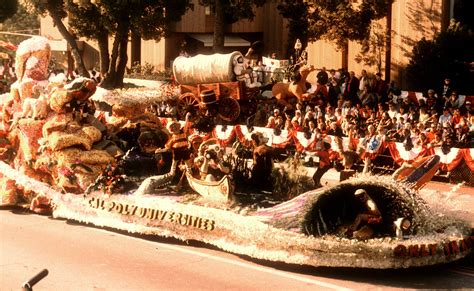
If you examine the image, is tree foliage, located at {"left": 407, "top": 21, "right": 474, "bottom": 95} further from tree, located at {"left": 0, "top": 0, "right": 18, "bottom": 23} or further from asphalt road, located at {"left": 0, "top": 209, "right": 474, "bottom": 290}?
tree, located at {"left": 0, "top": 0, "right": 18, "bottom": 23}

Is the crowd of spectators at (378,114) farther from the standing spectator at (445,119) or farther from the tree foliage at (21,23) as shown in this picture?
the tree foliage at (21,23)

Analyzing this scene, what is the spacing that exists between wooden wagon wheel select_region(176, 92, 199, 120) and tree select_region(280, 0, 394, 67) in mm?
6121

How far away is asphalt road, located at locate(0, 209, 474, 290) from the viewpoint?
37.5 feet

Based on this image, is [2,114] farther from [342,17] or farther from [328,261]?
[342,17]

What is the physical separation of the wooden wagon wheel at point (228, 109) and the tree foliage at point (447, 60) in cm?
642

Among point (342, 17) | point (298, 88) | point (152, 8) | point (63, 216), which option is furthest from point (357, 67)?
point (63, 216)

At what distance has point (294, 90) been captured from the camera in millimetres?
26516

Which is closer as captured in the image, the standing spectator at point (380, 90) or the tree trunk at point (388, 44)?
the standing spectator at point (380, 90)

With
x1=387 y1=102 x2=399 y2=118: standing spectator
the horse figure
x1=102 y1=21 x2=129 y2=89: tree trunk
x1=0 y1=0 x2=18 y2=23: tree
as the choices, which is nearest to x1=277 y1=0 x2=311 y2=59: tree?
x1=102 y1=21 x2=129 y2=89: tree trunk

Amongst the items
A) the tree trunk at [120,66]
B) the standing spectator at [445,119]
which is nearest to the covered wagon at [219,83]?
the standing spectator at [445,119]

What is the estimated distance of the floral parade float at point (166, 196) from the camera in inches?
461

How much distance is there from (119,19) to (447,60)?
51.5ft

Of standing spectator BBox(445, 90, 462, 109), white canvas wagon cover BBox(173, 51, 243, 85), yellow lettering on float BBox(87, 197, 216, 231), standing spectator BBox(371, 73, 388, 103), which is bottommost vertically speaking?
yellow lettering on float BBox(87, 197, 216, 231)

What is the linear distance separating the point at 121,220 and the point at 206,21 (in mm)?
31706
